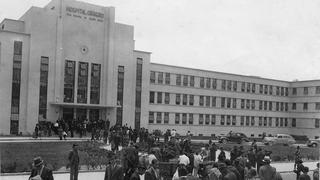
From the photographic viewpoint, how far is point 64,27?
1938 inches

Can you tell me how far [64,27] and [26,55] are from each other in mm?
5692

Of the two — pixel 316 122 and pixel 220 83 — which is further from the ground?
pixel 220 83

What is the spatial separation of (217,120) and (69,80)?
28.2 meters

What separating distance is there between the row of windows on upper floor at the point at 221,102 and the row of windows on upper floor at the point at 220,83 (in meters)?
1.73

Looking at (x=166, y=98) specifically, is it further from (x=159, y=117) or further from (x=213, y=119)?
(x=213, y=119)

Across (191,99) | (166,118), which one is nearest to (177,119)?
(166,118)

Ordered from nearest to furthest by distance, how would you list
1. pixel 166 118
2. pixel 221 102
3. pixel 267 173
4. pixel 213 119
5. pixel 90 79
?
pixel 267 173 → pixel 90 79 → pixel 166 118 → pixel 213 119 → pixel 221 102

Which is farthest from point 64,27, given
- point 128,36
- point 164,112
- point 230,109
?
point 230,109

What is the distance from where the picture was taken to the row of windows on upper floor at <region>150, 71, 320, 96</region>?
6128cm

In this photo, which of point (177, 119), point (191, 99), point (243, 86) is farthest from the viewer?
point (243, 86)

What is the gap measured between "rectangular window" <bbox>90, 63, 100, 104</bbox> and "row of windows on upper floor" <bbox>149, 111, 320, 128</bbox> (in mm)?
10633

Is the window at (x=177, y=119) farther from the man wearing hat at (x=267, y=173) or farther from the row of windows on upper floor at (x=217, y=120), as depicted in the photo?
the man wearing hat at (x=267, y=173)

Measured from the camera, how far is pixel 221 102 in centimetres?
6925

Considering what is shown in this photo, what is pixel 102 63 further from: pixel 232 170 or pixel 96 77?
pixel 232 170
